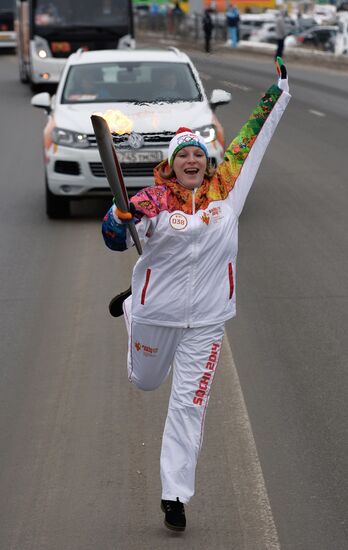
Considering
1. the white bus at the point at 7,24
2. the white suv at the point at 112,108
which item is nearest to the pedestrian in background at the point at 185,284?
the white suv at the point at 112,108

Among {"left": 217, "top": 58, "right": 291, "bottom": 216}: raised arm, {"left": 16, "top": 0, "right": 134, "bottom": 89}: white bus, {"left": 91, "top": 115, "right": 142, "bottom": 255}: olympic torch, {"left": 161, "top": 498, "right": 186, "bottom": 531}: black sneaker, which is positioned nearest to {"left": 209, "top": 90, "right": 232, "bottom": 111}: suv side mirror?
{"left": 217, "top": 58, "right": 291, "bottom": 216}: raised arm

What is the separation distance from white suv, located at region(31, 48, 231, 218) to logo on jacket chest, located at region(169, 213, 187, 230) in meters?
7.61

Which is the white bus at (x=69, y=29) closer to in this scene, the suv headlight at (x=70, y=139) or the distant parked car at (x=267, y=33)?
the suv headlight at (x=70, y=139)

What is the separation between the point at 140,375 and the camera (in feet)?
20.7

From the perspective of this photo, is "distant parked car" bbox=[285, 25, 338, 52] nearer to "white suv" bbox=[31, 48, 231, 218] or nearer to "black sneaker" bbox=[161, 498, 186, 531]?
"white suv" bbox=[31, 48, 231, 218]

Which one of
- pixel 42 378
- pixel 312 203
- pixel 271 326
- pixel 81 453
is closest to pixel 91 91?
pixel 312 203

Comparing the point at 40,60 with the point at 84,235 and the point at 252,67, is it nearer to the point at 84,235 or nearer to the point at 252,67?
the point at 252,67

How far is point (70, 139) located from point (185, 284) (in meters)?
9.32

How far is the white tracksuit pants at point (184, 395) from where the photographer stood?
6.02 metres

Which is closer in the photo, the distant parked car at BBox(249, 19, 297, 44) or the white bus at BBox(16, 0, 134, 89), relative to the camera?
the white bus at BBox(16, 0, 134, 89)

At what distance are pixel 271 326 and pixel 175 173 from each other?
13.8 ft

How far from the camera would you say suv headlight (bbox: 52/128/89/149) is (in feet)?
49.4

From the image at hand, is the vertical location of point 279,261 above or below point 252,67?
above

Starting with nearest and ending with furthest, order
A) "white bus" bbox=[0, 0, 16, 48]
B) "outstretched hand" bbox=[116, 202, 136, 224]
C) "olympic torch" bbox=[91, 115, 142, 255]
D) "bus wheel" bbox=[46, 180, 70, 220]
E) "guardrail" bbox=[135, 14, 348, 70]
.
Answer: "olympic torch" bbox=[91, 115, 142, 255], "outstretched hand" bbox=[116, 202, 136, 224], "bus wheel" bbox=[46, 180, 70, 220], "guardrail" bbox=[135, 14, 348, 70], "white bus" bbox=[0, 0, 16, 48]
